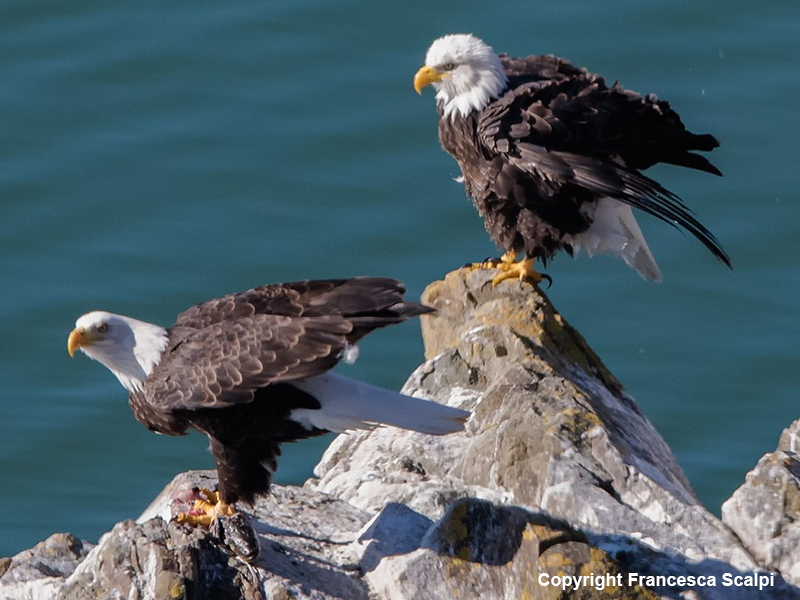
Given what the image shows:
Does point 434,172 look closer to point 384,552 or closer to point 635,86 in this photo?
point 635,86

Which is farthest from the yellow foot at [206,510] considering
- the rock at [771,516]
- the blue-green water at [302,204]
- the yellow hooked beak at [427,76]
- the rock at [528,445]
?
the blue-green water at [302,204]

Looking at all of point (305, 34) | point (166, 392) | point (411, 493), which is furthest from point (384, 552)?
point (305, 34)

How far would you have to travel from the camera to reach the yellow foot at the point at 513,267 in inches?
357

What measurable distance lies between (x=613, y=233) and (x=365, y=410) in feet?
10.3

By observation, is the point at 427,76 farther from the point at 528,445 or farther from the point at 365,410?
the point at 528,445

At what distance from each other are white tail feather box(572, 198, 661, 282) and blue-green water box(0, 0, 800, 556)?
8.68ft

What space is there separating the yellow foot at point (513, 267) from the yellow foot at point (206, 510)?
8.36ft

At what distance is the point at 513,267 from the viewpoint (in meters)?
9.20

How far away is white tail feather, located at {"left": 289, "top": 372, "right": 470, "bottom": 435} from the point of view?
265 inches

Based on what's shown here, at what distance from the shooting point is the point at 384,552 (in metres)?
6.17

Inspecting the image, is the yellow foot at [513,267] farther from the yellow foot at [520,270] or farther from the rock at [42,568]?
the rock at [42,568]

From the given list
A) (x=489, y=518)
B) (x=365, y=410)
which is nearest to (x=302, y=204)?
(x=365, y=410)

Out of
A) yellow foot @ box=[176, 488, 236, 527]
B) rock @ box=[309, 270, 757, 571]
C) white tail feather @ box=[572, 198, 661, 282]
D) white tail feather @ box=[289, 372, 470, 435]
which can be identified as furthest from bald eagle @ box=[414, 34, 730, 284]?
yellow foot @ box=[176, 488, 236, 527]

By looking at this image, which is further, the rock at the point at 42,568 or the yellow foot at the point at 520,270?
the yellow foot at the point at 520,270
